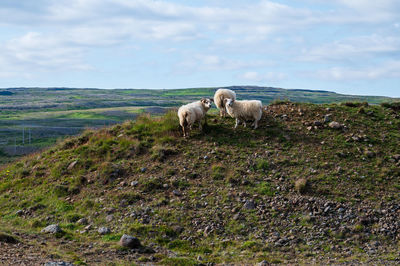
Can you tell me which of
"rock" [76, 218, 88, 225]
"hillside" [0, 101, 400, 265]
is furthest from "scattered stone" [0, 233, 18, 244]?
"rock" [76, 218, 88, 225]

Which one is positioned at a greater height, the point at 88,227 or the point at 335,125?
the point at 335,125

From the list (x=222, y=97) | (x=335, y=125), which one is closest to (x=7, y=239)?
(x=222, y=97)

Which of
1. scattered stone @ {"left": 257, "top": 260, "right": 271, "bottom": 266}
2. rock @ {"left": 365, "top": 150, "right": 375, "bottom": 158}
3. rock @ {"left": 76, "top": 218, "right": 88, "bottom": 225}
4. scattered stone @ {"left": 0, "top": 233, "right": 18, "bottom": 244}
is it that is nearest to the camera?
scattered stone @ {"left": 257, "top": 260, "right": 271, "bottom": 266}

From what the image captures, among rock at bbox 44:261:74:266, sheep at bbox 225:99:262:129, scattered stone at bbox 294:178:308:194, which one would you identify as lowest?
rock at bbox 44:261:74:266

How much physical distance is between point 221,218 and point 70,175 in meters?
7.55

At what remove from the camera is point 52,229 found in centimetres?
1245

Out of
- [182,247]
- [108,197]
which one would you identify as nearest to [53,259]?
[182,247]

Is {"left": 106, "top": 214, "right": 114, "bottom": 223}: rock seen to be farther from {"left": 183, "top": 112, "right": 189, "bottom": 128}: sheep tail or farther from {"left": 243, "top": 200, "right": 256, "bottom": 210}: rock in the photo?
{"left": 183, "top": 112, "right": 189, "bottom": 128}: sheep tail

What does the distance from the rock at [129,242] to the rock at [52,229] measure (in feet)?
8.10

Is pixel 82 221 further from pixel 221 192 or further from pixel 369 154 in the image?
pixel 369 154

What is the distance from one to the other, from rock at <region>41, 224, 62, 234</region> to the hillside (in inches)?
6.6

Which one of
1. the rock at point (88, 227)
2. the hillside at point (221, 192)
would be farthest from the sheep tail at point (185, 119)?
the rock at point (88, 227)

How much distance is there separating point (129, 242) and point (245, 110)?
9.03 m

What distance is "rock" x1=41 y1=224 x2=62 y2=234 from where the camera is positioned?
40.5 ft
